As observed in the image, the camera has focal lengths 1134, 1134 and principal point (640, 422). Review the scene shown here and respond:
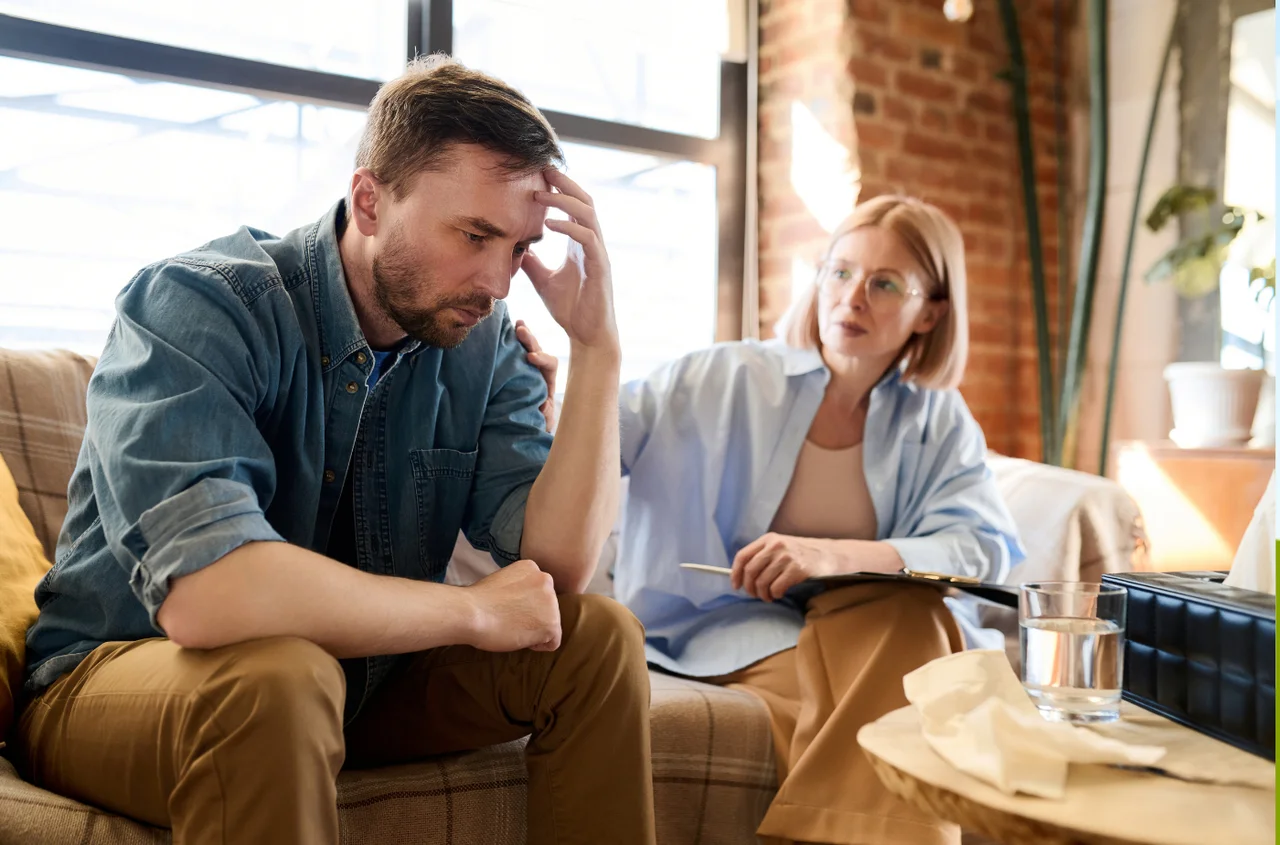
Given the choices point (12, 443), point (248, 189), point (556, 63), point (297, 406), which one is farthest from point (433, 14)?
point (297, 406)

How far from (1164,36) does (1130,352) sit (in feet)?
3.20

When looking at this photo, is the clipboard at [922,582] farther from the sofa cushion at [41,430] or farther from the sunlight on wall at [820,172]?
the sunlight on wall at [820,172]

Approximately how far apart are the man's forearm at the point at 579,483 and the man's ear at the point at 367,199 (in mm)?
302

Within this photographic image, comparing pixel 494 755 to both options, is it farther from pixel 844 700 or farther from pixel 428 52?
pixel 428 52

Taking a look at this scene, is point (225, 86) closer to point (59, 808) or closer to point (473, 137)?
point (473, 137)

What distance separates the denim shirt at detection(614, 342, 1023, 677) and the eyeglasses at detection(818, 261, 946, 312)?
0.14 m

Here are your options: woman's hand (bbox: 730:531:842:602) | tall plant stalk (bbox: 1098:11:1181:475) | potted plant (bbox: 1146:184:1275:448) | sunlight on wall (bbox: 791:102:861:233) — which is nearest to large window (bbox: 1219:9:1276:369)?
potted plant (bbox: 1146:184:1275:448)

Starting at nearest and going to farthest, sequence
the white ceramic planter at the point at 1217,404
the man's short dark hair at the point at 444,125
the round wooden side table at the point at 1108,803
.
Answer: the round wooden side table at the point at 1108,803 < the man's short dark hair at the point at 444,125 < the white ceramic planter at the point at 1217,404

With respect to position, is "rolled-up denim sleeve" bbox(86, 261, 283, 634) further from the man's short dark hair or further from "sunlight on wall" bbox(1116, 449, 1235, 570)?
"sunlight on wall" bbox(1116, 449, 1235, 570)

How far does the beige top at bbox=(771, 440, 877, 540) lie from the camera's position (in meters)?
1.97

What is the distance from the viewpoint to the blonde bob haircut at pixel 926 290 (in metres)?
2.05

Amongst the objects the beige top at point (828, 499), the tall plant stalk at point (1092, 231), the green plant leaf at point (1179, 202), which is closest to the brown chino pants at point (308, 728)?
the beige top at point (828, 499)

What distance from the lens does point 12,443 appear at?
1580 mm

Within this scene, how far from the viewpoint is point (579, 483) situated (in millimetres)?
1402
